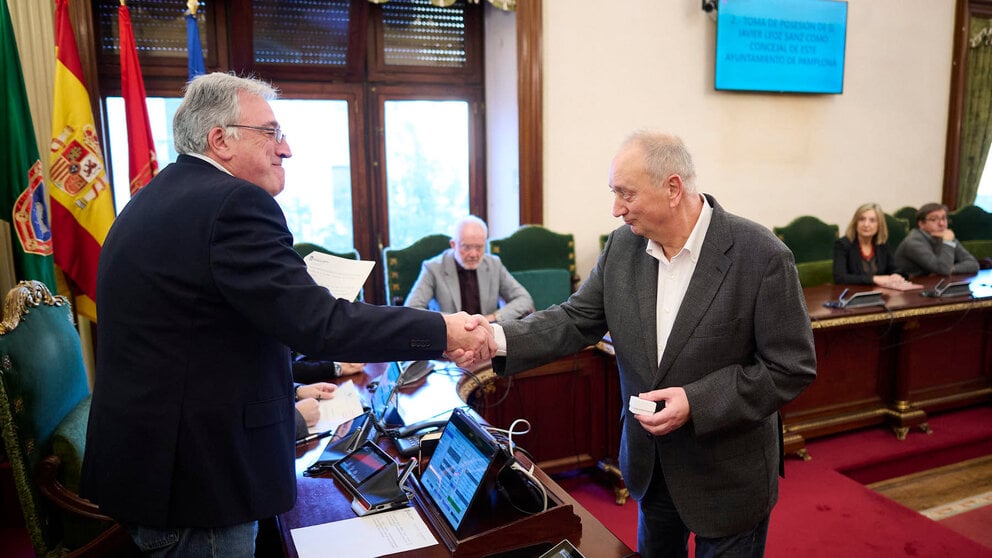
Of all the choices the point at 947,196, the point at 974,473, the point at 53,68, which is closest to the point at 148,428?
the point at 53,68

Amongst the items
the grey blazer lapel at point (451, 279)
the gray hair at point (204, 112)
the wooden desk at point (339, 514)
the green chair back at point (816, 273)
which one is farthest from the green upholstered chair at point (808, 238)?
the gray hair at point (204, 112)

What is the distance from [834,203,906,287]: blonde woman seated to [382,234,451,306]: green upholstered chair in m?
2.67

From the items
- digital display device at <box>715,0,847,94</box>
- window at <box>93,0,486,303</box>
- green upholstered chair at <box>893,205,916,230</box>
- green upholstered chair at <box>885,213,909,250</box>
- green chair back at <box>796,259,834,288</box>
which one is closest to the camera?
window at <box>93,0,486,303</box>

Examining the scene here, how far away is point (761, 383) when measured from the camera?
1372 mm

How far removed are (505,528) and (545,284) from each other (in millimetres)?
3074

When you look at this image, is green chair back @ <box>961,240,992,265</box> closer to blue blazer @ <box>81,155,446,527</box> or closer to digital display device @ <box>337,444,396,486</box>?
digital display device @ <box>337,444,396,486</box>

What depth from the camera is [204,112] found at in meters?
1.26

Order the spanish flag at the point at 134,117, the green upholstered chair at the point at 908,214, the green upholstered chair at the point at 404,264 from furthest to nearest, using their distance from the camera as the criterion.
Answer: the green upholstered chair at the point at 908,214 < the green upholstered chair at the point at 404,264 < the spanish flag at the point at 134,117

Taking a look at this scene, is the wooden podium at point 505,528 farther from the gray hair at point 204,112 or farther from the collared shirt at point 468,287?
the collared shirt at point 468,287

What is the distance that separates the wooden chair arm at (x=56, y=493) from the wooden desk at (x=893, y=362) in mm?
3046

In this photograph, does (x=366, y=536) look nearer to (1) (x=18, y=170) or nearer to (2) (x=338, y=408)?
(2) (x=338, y=408)

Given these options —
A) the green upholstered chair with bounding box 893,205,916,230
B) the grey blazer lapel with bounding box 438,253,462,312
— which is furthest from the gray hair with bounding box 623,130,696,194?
the green upholstered chair with bounding box 893,205,916,230

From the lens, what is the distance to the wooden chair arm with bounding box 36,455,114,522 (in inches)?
58.5

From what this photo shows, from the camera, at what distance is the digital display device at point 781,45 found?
16.3 ft
